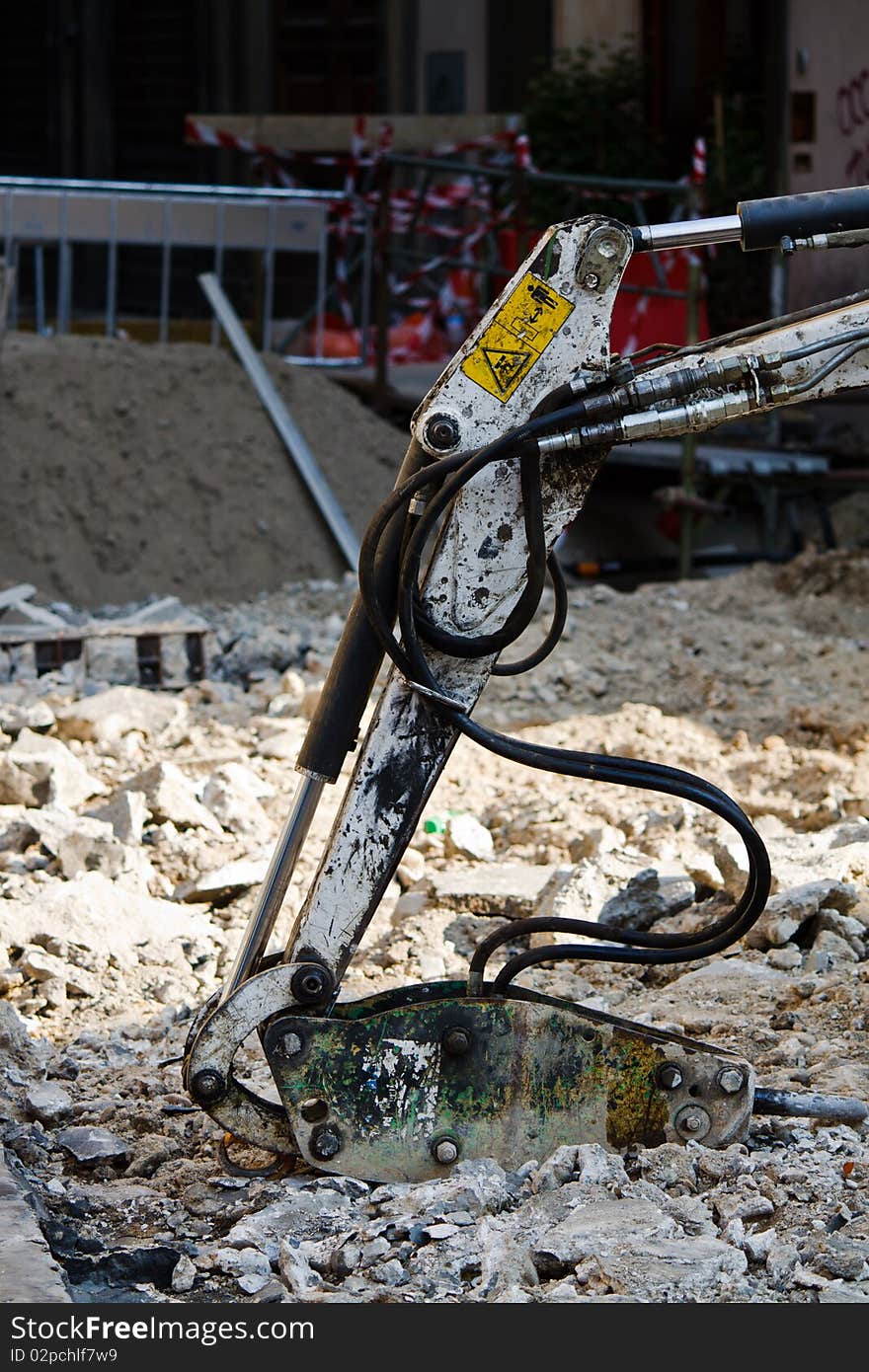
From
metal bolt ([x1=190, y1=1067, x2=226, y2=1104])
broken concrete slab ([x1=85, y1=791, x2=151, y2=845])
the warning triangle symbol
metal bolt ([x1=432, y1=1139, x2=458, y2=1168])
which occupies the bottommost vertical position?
broken concrete slab ([x1=85, y1=791, x2=151, y2=845])

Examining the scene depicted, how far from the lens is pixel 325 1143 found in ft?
10.2

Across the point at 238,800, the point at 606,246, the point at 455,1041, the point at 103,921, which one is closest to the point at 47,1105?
the point at 455,1041

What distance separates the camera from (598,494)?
38.6ft

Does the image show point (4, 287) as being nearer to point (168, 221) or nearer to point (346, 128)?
point (168, 221)

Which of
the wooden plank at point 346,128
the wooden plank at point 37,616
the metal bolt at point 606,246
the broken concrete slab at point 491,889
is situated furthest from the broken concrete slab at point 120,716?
the wooden plank at point 346,128

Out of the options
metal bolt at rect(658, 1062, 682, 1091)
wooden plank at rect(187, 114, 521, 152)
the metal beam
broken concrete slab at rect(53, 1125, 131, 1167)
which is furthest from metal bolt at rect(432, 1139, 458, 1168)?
wooden plank at rect(187, 114, 521, 152)

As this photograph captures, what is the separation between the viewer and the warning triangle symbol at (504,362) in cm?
291

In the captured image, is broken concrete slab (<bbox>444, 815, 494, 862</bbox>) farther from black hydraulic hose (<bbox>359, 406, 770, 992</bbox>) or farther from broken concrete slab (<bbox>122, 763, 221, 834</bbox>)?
black hydraulic hose (<bbox>359, 406, 770, 992</bbox>)

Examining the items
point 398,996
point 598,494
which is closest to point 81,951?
point 398,996

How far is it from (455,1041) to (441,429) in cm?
109

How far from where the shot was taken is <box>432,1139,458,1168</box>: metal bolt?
312cm

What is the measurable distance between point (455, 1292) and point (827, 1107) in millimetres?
906

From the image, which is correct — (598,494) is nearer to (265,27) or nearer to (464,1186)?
(265,27)

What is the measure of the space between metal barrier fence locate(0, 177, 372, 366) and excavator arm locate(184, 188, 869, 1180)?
8655 millimetres
